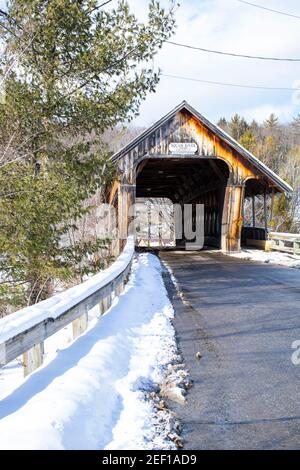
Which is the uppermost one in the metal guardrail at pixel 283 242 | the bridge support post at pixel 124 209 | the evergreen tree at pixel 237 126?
the evergreen tree at pixel 237 126

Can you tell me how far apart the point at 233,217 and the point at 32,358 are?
1609 centimetres

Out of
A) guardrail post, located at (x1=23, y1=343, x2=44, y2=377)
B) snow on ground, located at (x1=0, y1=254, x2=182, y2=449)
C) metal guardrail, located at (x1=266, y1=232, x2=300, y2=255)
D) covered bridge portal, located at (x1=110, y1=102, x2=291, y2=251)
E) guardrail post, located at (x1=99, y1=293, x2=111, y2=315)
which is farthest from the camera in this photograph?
covered bridge portal, located at (x1=110, y1=102, x2=291, y2=251)

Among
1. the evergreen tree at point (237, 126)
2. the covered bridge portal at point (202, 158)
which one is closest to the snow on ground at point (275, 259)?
the covered bridge portal at point (202, 158)

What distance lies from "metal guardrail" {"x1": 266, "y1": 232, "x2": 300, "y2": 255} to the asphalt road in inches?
296

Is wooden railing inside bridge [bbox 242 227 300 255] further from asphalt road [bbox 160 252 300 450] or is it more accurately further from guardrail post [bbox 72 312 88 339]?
guardrail post [bbox 72 312 88 339]

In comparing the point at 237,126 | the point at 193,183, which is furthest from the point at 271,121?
the point at 193,183

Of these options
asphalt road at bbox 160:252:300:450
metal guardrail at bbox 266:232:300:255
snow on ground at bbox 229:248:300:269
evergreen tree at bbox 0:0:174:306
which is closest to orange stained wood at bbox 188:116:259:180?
metal guardrail at bbox 266:232:300:255

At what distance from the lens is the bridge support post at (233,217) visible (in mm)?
19000

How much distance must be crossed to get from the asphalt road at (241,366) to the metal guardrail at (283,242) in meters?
7.52

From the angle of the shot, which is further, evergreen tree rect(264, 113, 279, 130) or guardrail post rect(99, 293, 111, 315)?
evergreen tree rect(264, 113, 279, 130)

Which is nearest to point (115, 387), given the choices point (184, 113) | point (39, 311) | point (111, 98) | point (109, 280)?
point (39, 311)

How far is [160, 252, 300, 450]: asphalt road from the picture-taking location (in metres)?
3.14

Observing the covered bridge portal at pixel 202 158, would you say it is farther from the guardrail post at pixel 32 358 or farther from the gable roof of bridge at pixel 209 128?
the guardrail post at pixel 32 358

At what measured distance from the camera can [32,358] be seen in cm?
380
